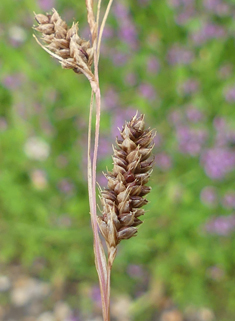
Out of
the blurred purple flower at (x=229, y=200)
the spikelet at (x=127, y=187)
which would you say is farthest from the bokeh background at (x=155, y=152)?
the spikelet at (x=127, y=187)

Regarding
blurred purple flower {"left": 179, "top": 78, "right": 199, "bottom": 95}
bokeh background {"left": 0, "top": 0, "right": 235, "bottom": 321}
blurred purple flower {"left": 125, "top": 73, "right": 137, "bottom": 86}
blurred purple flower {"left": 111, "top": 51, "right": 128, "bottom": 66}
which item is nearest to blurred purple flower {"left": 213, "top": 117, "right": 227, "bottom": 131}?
bokeh background {"left": 0, "top": 0, "right": 235, "bottom": 321}

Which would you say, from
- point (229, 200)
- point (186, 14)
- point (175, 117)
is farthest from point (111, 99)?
point (229, 200)

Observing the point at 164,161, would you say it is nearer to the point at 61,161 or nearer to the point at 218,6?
the point at 61,161

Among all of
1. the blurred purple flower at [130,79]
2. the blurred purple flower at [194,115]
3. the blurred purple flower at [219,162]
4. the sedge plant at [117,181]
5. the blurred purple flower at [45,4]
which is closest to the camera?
the sedge plant at [117,181]

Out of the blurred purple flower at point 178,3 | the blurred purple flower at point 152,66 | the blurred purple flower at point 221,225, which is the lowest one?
the blurred purple flower at point 221,225

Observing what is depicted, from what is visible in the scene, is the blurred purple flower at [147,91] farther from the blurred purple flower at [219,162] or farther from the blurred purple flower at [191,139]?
the blurred purple flower at [219,162]

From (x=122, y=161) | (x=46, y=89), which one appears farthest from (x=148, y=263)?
(x=122, y=161)

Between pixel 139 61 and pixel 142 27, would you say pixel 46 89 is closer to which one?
pixel 139 61
